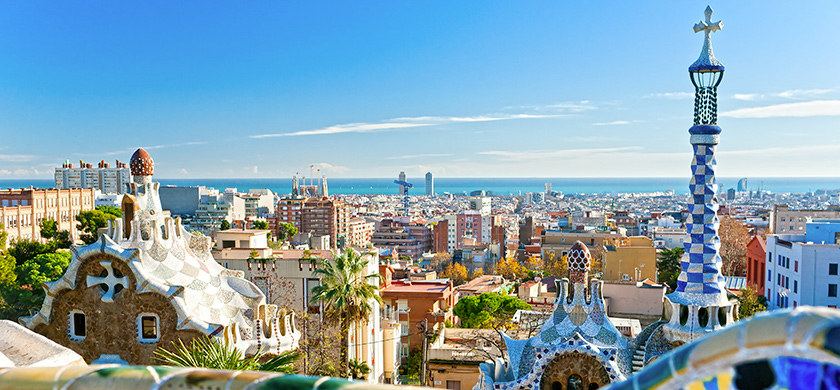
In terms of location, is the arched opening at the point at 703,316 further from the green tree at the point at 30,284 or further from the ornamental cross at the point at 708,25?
the green tree at the point at 30,284

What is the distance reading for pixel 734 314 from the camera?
1260 cm

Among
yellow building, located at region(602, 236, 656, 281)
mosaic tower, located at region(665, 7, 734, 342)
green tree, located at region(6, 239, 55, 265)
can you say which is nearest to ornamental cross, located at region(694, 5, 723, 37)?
mosaic tower, located at region(665, 7, 734, 342)

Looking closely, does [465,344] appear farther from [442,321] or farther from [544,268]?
[544,268]

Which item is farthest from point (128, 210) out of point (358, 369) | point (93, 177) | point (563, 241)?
point (93, 177)

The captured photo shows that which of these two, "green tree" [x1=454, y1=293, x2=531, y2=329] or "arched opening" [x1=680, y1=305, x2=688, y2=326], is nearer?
"arched opening" [x1=680, y1=305, x2=688, y2=326]

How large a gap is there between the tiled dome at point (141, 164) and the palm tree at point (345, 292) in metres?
5.79

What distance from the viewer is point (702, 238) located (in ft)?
41.1

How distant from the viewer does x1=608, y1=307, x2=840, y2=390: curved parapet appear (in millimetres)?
2109

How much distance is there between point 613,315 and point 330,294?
560 inches

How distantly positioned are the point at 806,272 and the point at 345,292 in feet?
92.4

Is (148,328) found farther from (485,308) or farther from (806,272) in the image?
(806,272)

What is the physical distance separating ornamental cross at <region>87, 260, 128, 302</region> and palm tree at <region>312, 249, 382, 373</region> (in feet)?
20.6

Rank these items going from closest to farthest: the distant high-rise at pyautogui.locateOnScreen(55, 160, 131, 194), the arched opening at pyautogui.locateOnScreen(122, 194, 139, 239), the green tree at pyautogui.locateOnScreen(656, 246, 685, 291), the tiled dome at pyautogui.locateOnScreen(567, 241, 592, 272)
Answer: the tiled dome at pyautogui.locateOnScreen(567, 241, 592, 272)
the arched opening at pyautogui.locateOnScreen(122, 194, 139, 239)
the green tree at pyautogui.locateOnScreen(656, 246, 685, 291)
the distant high-rise at pyautogui.locateOnScreen(55, 160, 131, 194)

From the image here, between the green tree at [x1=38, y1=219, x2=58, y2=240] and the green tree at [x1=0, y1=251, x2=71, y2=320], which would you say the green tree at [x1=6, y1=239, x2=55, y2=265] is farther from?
the green tree at [x1=38, y1=219, x2=58, y2=240]
